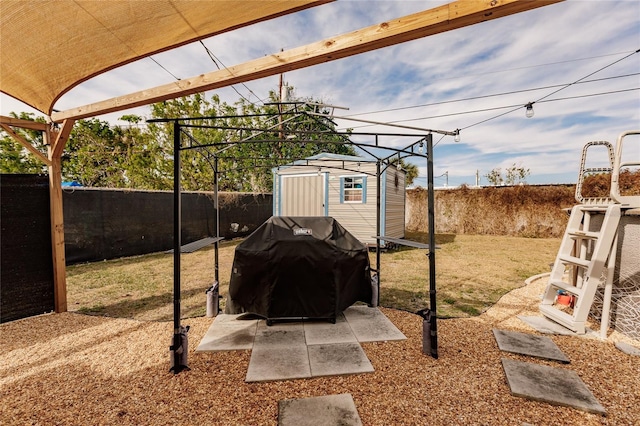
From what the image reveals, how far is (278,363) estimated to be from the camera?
308 cm

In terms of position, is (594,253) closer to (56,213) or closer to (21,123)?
(56,213)

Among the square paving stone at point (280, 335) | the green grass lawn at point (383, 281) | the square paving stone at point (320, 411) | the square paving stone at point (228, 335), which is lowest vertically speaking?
the green grass lawn at point (383, 281)

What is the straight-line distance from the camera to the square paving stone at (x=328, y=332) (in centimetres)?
363

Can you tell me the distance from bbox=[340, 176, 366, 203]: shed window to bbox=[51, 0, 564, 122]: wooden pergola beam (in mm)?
7841

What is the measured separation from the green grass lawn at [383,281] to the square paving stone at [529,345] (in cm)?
89

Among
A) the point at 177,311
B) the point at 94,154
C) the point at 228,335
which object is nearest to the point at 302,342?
the point at 228,335

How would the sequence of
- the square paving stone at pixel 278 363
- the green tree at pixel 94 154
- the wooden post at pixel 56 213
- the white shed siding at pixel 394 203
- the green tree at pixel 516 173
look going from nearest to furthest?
the square paving stone at pixel 278 363, the wooden post at pixel 56 213, the white shed siding at pixel 394 203, the green tree at pixel 94 154, the green tree at pixel 516 173

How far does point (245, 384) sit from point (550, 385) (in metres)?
3.11

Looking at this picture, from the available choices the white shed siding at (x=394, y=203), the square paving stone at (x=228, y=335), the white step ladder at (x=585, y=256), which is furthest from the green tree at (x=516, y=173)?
the square paving stone at (x=228, y=335)

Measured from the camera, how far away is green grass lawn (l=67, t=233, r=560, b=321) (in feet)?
16.3

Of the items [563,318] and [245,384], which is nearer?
[245,384]

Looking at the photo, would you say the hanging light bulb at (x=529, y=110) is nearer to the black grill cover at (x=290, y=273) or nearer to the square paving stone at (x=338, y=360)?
the black grill cover at (x=290, y=273)

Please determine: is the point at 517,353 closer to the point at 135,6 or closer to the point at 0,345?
the point at 135,6

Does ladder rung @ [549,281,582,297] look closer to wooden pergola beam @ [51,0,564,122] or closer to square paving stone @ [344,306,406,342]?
square paving stone @ [344,306,406,342]
